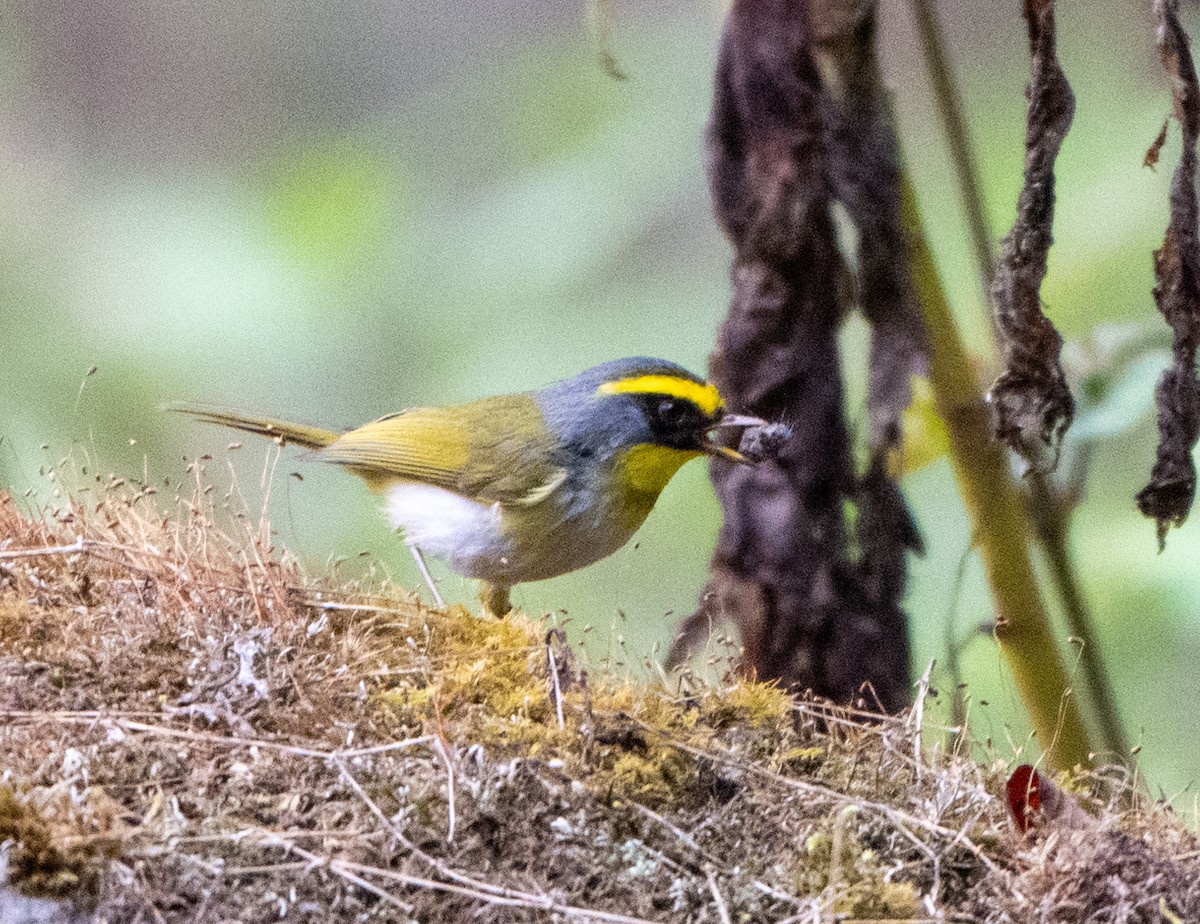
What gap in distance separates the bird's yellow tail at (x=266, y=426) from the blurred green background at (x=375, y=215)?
2.14ft

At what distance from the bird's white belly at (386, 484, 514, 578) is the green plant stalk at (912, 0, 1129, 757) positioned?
1.65m

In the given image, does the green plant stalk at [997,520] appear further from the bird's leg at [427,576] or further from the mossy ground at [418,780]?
the bird's leg at [427,576]

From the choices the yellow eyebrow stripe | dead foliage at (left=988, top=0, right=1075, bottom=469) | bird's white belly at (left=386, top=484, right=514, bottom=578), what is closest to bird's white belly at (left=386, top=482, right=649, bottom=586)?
bird's white belly at (left=386, top=484, right=514, bottom=578)

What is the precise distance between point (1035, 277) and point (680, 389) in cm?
96

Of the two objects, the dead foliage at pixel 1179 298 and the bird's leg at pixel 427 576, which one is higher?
the dead foliage at pixel 1179 298

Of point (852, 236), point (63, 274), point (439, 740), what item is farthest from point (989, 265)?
point (63, 274)

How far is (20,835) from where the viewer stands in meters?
1.77

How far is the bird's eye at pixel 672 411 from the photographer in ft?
10.1

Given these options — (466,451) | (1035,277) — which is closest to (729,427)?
(466,451)

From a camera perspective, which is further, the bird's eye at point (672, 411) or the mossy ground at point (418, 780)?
the bird's eye at point (672, 411)

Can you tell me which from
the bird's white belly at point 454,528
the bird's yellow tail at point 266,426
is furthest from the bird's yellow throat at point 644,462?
the bird's yellow tail at point 266,426

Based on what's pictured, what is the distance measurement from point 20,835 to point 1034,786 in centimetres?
198

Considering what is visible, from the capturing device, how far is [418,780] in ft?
7.09

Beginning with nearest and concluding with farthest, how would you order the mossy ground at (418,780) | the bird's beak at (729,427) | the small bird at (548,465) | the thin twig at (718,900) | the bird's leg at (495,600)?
1. the mossy ground at (418,780)
2. the thin twig at (718,900)
3. the bird's beak at (729,427)
4. the small bird at (548,465)
5. the bird's leg at (495,600)
